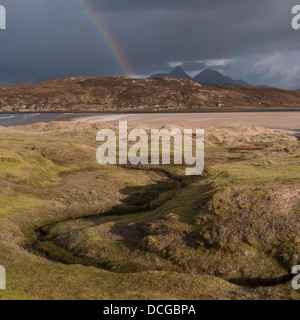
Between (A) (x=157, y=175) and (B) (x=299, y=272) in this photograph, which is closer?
(B) (x=299, y=272)

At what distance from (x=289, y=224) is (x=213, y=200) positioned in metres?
8.43

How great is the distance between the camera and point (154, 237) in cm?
3591

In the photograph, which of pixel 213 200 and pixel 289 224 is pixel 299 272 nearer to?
pixel 289 224

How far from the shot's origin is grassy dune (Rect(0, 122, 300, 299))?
26.1 metres

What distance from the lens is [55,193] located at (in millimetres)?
59344

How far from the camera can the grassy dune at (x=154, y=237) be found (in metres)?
26.1

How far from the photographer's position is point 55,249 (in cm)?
3894

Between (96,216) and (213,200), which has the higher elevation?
(213,200)
